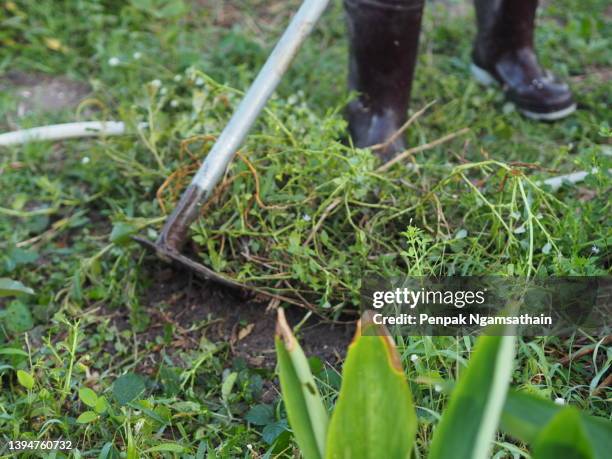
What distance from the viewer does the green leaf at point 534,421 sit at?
32.1 inches

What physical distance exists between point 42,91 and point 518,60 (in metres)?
1.69

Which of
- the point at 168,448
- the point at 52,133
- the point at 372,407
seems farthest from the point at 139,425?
→ the point at 52,133

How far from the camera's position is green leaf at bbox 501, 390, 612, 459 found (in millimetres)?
815

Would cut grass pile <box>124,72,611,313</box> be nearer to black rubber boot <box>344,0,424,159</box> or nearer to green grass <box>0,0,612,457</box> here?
green grass <box>0,0,612,457</box>

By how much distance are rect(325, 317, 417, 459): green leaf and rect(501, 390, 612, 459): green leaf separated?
0.39 ft

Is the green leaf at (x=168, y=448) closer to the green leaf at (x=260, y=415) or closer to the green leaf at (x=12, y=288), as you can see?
the green leaf at (x=260, y=415)

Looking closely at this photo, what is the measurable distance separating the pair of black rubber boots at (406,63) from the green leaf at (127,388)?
92 centimetres

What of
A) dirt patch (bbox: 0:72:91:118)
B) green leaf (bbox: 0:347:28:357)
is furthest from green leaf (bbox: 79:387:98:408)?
dirt patch (bbox: 0:72:91:118)

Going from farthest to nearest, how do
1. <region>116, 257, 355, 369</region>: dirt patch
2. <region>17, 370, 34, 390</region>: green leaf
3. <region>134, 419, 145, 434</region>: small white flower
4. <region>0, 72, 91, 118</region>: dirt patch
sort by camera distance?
<region>0, 72, 91, 118</region>: dirt patch
<region>116, 257, 355, 369</region>: dirt patch
<region>17, 370, 34, 390</region>: green leaf
<region>134, 419, 145, 434</region>: small white flower

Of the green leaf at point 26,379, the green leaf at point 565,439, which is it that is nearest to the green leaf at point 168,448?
the green leaf at point 26,379

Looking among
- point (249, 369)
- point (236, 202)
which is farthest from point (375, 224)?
point (249, 369)

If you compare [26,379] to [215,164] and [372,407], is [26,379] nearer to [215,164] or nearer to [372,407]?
[215,164]

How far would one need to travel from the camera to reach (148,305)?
Answer: 174 cm

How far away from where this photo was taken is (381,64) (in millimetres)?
1995
